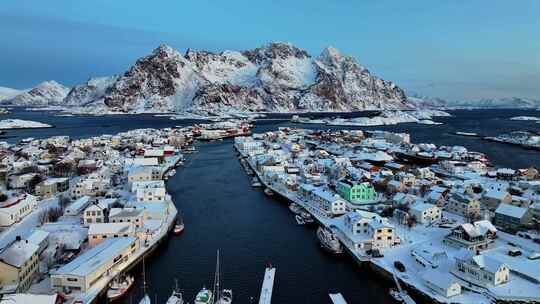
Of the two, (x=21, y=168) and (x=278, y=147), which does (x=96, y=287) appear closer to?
(x=21, y=168)

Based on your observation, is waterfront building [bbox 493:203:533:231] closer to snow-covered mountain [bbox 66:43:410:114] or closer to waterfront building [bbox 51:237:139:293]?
waterfront building [bbox 51:237:139:293]

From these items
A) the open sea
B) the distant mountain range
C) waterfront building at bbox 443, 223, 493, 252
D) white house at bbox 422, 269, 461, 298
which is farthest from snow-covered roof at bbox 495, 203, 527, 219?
the distant mountain range

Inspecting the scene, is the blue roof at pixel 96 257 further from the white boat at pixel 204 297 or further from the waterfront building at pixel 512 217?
the waterfront building at pixel 512 217

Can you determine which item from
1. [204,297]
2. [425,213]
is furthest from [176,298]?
[425,213]

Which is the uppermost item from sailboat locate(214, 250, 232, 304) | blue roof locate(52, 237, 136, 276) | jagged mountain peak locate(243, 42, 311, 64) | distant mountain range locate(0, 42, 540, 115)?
jagged mountain peak locate(243, 42, 311, 64)

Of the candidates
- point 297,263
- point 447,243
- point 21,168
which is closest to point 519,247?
point 447,243

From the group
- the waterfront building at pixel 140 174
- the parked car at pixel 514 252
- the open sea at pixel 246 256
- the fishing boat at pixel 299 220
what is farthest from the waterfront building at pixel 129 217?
the parked car at pixel 514 252
